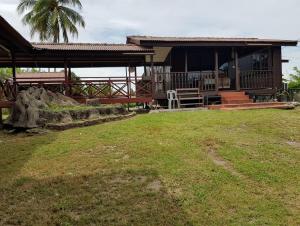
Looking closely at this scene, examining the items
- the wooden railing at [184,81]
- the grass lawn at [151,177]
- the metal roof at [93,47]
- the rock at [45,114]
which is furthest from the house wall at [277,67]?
the rock at [45,114]


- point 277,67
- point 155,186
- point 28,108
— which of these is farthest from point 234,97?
point 155,186

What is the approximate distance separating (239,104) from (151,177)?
10.2 metres

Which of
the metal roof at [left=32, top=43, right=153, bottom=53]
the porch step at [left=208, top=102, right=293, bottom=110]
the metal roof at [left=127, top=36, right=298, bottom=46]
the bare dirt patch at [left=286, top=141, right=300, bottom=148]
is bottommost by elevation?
the bare dirt patch at [left=286, top=141, right=300, bottom=148]

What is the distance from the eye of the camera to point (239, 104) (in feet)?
50.9

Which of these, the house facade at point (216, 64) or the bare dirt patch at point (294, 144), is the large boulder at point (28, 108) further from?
Result: the bare dirt patch at point (294, 144)

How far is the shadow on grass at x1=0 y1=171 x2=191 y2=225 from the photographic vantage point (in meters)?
4.77

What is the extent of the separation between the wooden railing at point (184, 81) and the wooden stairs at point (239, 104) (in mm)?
1007

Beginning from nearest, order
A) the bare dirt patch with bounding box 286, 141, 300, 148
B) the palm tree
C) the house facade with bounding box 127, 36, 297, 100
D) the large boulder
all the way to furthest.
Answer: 1. the bare dirt patch with bounding box 286, 141, 300, 148
2. the large boulder
3. the house facade with bounding box 127, 36, 297, 100
4. the palm tree

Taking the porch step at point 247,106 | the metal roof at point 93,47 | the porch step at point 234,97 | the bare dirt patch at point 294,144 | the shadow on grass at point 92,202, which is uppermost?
the metal roof at point 93,47

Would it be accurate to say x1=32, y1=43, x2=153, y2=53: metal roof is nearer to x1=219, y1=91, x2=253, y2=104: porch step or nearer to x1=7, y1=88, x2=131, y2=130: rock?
x1=7, y1=88, x2=131, y2=130: rock

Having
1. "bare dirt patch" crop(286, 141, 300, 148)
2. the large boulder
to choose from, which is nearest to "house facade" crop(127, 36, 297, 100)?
the large boulder

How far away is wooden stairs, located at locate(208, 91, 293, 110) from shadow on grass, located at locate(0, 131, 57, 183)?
26.1ft

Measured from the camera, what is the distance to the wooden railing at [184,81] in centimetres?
1752

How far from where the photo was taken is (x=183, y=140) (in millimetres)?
8672
